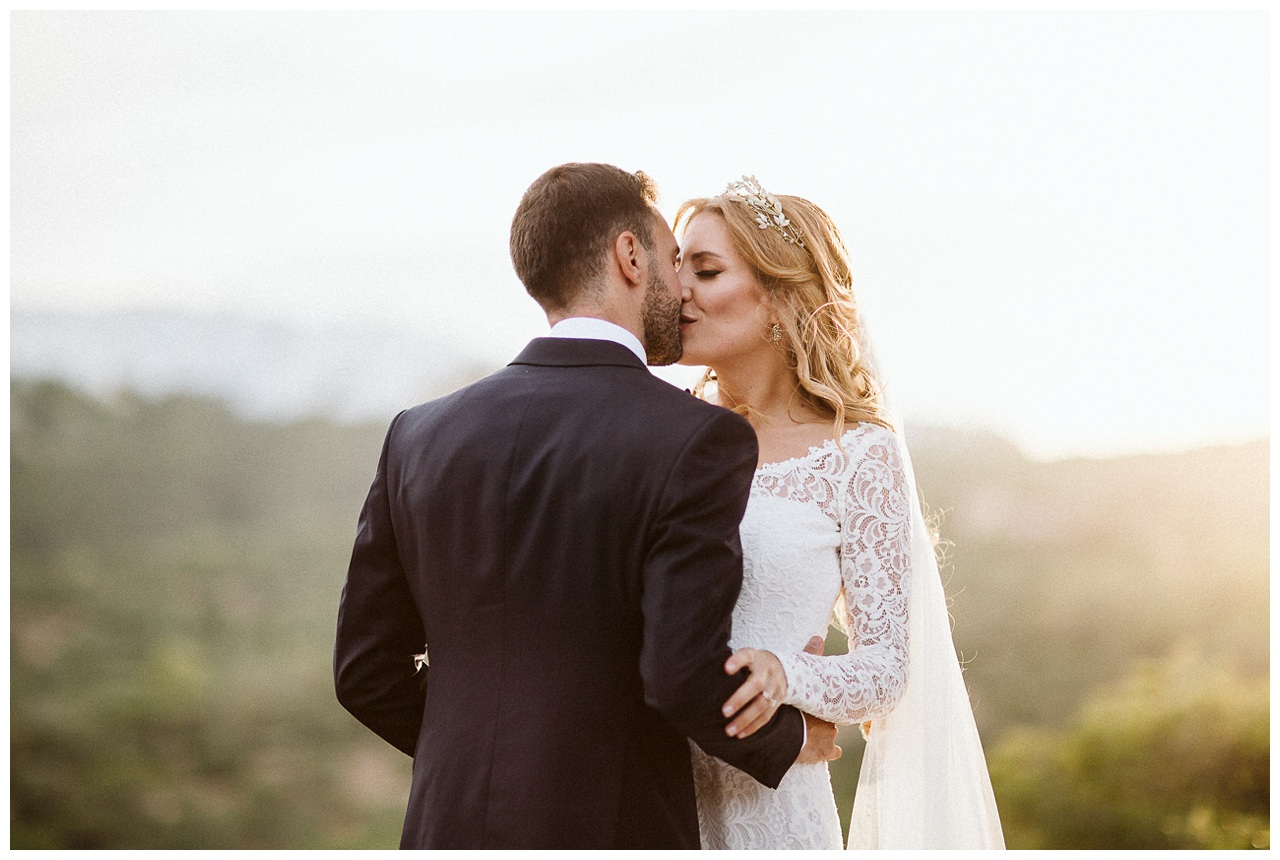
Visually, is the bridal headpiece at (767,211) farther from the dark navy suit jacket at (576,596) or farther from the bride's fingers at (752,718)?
the bride's fingers at (752,718)

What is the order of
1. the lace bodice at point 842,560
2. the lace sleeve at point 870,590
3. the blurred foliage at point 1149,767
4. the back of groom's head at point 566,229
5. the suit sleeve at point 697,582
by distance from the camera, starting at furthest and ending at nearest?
the blurred foliage at point 1149,767 < the lace bodice at point 842,560 < the lace sleeve at point 870,590 < the back of groom's head at point 566,229 < the suit sleeve at point 697,582

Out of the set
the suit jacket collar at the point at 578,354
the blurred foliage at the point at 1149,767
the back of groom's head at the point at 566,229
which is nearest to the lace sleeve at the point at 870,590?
the suit jacket collar at the point at 578,354

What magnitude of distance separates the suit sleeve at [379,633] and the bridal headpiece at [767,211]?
1.08m

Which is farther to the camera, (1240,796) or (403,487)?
(1240,796)

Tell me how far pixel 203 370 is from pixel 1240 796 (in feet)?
25.6

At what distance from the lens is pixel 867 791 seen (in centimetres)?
262

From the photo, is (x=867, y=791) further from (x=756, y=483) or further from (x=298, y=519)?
(x=298, y=519)

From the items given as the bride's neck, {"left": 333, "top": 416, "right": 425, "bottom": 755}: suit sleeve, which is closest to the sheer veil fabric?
the bride's neck

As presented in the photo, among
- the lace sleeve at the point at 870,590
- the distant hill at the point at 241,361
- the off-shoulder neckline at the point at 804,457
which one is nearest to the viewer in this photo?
the lace sleeve at the point at 870,590

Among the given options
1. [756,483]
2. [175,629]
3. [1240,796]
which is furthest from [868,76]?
[175,629]

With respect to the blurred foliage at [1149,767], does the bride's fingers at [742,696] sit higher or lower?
higher

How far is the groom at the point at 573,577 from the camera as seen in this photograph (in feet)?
5.76

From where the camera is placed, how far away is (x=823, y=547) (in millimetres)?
2379

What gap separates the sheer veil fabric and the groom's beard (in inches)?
31.0
